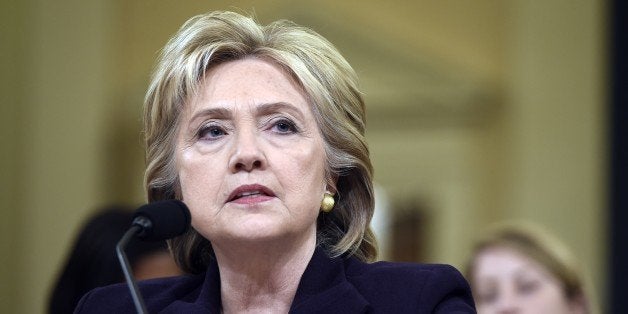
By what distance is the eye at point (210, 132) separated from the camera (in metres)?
2.65

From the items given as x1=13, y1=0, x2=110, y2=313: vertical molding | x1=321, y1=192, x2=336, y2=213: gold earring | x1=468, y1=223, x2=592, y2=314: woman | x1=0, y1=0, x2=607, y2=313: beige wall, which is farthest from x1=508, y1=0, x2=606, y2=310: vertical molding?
x1=321, y1=192, x2=336, y2=213: gold earring

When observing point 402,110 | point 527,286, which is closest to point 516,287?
point 527,286

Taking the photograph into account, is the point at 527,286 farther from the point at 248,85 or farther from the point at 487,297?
the point at 248,85

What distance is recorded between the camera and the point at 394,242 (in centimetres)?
810

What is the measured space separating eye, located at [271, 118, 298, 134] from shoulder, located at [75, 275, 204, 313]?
0.42 meters

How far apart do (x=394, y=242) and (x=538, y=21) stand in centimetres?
166

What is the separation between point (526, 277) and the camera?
4520 mm

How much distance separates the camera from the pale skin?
2.56m

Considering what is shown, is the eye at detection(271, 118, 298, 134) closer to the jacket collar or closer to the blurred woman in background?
the jacket collar

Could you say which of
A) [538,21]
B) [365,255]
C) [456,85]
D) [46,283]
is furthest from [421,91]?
[365,255]

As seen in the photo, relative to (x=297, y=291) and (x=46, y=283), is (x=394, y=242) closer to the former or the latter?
(x=46, y=283)

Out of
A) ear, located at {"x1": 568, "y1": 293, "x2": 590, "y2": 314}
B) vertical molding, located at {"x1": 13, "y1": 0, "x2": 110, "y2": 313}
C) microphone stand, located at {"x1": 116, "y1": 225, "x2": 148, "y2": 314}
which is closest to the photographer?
microphone stand, located at {"x1": 116, "y1": 225, "x2": 148, "y2": 314}

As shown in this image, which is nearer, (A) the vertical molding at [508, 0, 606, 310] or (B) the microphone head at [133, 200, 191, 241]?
A: (B) the microphone head at [133, 200, 191, 241]

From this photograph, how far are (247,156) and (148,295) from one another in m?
0.45
